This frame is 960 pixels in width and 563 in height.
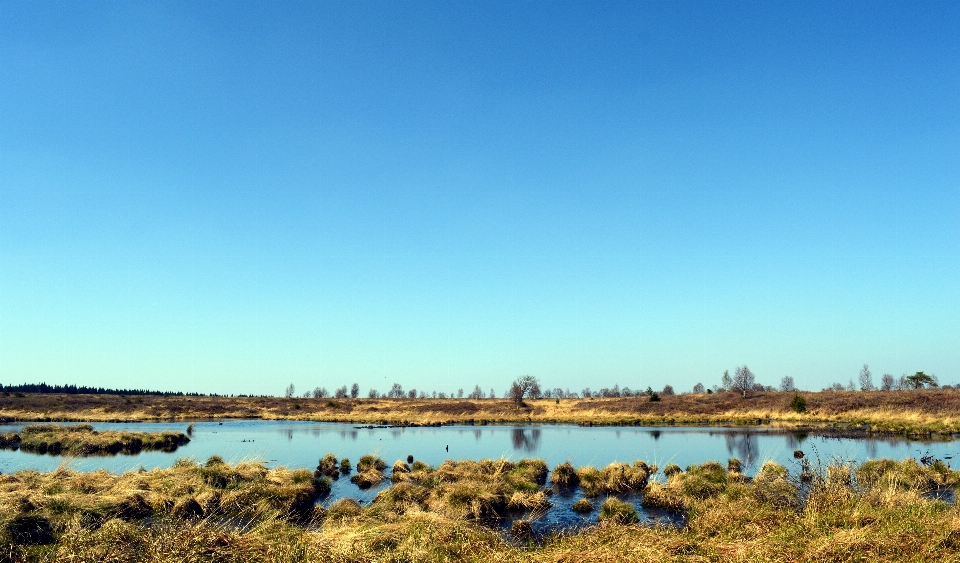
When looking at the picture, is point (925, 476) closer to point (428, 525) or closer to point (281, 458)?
point (428, 525)

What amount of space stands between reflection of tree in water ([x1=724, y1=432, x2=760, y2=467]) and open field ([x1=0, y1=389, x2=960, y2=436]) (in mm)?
10651

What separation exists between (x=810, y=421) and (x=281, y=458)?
174 feet

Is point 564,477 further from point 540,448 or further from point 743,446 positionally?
point 743,446

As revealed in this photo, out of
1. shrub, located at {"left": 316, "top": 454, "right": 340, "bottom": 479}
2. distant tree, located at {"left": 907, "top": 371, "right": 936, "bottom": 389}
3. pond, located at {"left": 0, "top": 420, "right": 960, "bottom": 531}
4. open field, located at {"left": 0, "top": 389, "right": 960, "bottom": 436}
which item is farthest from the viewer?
distant tree, located at {"left": 907, "top": 371, "right": 936, "bottom": 389}

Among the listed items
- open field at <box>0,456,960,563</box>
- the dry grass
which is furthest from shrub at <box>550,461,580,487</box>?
the dry grass

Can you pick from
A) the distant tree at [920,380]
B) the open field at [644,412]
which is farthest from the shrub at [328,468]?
the distant tree at [920,380]

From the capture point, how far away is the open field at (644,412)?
2260 inches

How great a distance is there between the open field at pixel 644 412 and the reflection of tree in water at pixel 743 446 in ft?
34.9

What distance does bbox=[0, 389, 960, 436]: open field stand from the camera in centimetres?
5741

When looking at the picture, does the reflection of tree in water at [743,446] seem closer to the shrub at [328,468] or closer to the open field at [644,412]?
the open field at [644,412]

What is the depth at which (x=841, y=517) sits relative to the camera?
13922 millimetres

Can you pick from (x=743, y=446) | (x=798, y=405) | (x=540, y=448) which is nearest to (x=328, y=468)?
(x=540, y=448)

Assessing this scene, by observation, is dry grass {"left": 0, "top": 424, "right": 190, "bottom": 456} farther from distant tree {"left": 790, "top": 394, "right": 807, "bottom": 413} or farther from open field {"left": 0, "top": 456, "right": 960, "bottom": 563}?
distant tree {"left": 790, "top": 394, "right": 807, "bottom": 413}

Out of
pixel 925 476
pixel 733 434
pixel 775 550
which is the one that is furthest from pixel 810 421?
pixel 775 550
